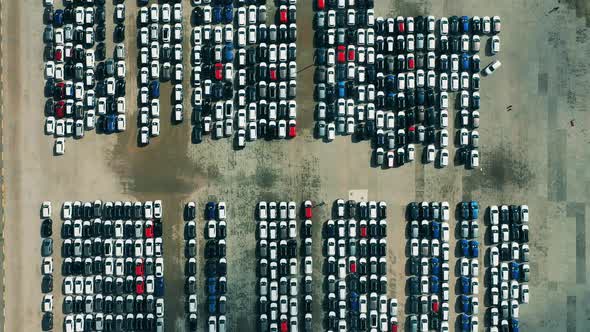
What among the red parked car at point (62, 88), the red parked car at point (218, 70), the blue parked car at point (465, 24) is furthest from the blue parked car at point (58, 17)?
the blue parked car at point (465, 24)

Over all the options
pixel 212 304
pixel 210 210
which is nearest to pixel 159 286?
pixel 212 304

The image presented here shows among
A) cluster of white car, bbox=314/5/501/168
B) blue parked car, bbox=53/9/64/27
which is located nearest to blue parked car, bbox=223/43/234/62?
cluster of white car, bbox=314/5/501/168

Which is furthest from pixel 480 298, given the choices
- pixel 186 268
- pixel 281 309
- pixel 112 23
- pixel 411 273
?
pixel 112 23

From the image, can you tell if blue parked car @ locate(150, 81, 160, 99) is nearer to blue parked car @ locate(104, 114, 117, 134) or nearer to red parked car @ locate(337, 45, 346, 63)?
blue parked car @ locate(104, 114, 117, 134)

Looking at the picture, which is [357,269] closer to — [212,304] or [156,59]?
[212,304]

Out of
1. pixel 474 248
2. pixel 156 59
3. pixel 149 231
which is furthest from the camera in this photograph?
pixel 156 59

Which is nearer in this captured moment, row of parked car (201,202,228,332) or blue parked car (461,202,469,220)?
blue parked car (461,202,469,220)
